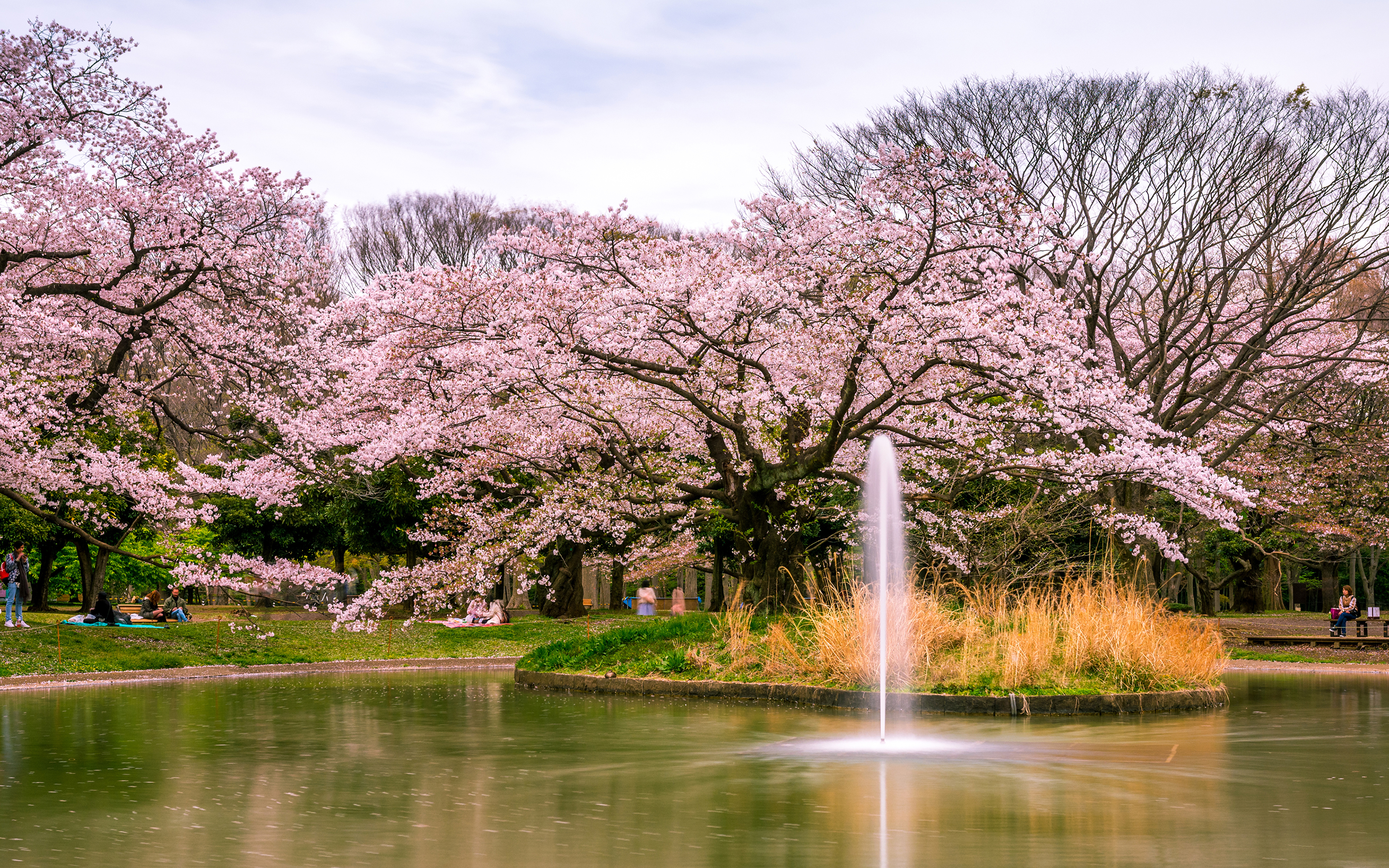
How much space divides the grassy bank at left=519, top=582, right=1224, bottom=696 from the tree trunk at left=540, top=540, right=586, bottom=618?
17.0 m

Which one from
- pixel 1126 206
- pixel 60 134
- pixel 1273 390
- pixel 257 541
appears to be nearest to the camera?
pixel 60 134

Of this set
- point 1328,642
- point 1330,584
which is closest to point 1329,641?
point 1328,642

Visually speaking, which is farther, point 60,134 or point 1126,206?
point 1126,206

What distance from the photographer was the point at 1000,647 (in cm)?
1497

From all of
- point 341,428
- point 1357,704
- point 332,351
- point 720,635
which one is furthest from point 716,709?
point 341,428

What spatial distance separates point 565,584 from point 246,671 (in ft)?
45.6

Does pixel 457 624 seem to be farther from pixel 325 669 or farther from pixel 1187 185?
pixel 1187 185

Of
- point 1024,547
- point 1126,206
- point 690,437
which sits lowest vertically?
point 1024,547

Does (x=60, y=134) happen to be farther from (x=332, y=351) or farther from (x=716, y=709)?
(x=716, y=709)

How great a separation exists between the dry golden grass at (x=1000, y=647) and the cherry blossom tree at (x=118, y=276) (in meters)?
9.50

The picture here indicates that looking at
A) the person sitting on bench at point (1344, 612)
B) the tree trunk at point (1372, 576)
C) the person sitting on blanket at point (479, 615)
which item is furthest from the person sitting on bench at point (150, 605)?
the tree trunk at point (1372, 576)

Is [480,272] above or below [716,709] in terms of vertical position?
above

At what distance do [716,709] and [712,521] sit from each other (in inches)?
767

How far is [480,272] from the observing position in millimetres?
18656
